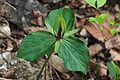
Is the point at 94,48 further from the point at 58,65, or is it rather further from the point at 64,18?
the point at 64,18

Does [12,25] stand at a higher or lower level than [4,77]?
higher

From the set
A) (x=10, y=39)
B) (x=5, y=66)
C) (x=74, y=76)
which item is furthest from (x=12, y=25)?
(x=74, y=76)

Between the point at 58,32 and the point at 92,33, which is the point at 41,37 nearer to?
the point at 58,32

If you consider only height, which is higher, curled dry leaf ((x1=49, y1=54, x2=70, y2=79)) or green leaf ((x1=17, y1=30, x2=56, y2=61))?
green leaf ((x1=17, y1=30, x2=56, y2=61))

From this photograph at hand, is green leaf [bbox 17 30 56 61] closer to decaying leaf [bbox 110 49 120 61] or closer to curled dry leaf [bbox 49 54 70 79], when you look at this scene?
curled dry leaf [bbox 49 54 70 79]

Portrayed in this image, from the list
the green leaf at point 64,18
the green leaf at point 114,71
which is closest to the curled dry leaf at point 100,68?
the green leaf at point 114,71

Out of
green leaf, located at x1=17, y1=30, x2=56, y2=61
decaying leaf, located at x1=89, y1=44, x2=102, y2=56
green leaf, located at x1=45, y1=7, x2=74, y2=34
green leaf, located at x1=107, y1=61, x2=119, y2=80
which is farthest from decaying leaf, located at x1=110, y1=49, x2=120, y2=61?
green leaf, located at x1=17, y1=30, x2=56, y2=61

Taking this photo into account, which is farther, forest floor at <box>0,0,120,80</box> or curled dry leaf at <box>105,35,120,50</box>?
curled dry leaf at <box>105,35,120,50</box>
